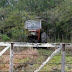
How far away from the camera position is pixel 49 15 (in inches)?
616

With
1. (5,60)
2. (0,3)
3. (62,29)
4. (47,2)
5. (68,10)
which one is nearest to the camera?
(5,60)

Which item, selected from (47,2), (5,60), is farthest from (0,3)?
(5,60)

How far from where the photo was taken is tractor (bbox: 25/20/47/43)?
41.0ft

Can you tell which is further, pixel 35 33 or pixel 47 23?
pixel 47 23

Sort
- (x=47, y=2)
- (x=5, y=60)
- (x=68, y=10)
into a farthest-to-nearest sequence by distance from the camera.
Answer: (x=47, y=2) → (x=68, y=10) → (x=5, y=60)

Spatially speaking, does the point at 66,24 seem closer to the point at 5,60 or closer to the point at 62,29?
the point at 62,29

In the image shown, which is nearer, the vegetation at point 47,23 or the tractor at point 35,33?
the tractor at point 35,33

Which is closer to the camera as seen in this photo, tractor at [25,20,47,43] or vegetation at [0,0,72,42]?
tractor at [25,20,47,43]

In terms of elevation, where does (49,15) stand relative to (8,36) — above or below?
above

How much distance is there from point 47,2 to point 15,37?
7.36m

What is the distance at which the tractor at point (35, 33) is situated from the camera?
1248 cm

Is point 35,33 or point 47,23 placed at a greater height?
point 47,23

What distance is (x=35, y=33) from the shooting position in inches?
492

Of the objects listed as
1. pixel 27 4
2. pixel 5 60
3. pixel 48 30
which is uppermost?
pixel 27 4
